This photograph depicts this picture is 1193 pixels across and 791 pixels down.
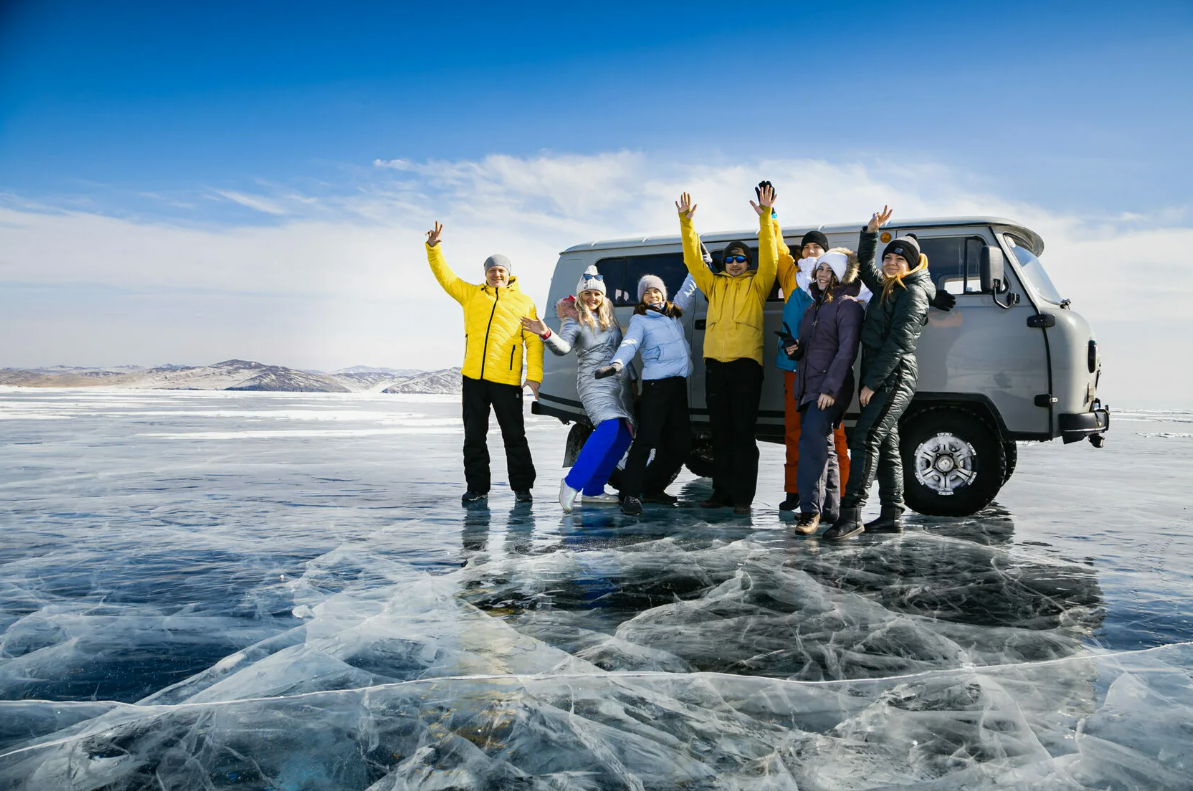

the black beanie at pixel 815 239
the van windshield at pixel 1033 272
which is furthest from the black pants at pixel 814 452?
the van windshield at pixel 1033 272

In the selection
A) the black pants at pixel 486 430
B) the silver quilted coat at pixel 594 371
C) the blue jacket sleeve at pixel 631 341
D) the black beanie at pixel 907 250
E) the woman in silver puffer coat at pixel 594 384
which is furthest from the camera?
the black pants at pixel 486 430

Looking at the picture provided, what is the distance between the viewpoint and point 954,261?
5977mm

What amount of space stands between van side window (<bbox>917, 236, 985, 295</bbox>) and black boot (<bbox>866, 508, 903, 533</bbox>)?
175 centimetres

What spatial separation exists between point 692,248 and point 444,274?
2.10 m

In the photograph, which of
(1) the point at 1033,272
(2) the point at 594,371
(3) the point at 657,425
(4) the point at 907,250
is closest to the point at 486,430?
(2) the point at 594,371

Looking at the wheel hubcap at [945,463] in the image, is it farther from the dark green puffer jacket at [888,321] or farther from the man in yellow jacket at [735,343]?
the man in yellow jacket at [735,343]

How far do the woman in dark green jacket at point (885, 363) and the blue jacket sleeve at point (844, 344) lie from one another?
77 mm

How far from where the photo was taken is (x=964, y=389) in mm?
5797

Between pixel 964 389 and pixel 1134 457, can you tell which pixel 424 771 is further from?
pixel 1134 457

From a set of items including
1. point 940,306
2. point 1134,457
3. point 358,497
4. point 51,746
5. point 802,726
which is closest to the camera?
point 51,746

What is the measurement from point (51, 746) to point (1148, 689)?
3219 millimetres

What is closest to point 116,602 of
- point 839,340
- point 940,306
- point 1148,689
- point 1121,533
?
point 1148,689

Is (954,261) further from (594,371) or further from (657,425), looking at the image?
(594,371)

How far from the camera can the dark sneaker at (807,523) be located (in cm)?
527
